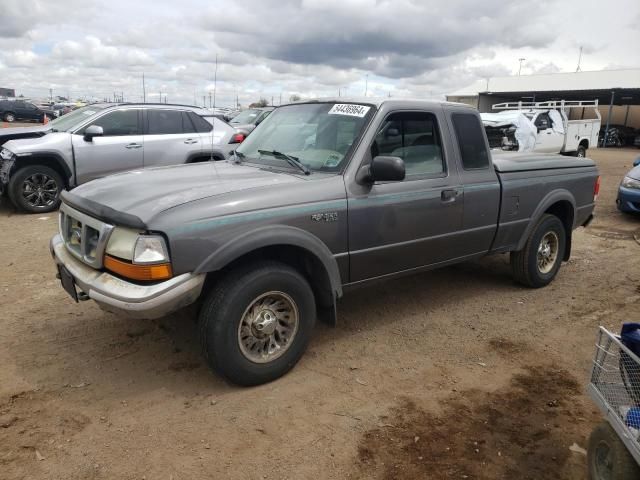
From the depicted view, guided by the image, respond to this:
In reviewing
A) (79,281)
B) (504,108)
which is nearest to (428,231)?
(79,281)

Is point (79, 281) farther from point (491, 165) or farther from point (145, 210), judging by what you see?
point (491, 165)

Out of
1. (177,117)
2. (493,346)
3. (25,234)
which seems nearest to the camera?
(493,346)

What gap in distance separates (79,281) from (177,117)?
6641mm

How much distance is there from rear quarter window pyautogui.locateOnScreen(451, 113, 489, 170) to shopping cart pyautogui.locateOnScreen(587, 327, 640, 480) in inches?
91.5

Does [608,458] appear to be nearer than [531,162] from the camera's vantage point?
Yes

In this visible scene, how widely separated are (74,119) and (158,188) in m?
6.52

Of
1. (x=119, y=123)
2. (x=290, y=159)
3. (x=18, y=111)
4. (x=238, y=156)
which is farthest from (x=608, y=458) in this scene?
(x=18, y=111)

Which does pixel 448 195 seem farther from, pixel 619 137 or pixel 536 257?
pixel 619 137

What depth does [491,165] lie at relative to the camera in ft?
15.6

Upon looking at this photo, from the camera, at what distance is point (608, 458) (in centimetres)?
242

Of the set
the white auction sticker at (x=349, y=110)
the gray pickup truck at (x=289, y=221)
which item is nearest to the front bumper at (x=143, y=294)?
the gray pickup truck at (x=289, y=221)

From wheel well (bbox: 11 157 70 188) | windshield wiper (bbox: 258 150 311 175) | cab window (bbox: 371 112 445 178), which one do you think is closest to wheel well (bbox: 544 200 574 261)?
cab window (bbox: 371 112 445 178)

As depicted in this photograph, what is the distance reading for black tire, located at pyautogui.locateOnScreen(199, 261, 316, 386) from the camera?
3.13 metres

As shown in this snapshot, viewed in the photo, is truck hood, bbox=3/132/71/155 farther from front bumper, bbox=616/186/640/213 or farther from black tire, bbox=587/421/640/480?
front bumper, bbox=616/186/640/213
